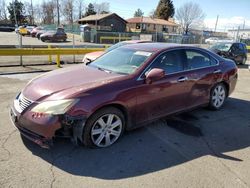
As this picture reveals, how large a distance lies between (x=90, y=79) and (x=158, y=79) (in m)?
1.15

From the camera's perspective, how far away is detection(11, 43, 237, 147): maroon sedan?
3.33 meters

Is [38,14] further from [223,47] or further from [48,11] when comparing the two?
[223,47]

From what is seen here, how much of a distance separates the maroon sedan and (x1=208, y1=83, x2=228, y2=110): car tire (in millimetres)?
183

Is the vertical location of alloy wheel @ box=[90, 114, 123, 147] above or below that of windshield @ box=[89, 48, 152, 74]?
below

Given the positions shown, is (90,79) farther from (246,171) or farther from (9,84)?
(9,84)

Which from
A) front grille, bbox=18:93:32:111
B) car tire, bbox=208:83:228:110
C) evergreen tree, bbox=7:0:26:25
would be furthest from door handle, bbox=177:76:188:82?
evergreen tree, bbox=7:0:26:25

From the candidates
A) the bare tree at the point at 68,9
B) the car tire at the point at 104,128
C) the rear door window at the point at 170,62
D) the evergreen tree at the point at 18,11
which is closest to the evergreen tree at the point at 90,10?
the bare tree at the point at 68,9

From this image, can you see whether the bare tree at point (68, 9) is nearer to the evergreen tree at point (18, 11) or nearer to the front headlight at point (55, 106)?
the evergreen tree at point (18, 11)

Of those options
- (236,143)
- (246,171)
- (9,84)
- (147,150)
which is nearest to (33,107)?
(147,150)

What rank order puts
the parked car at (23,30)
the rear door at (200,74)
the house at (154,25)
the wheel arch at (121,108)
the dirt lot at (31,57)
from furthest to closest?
1. the house at (154,25)
2. the parked car at (23,30)
3. the dirt lot at (31,57)
4. the rear door at (200,74)
5. the wheel arch at (121,108)

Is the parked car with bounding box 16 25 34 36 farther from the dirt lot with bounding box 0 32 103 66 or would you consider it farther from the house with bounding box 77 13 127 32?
the house with bounding box 77 13 127 32

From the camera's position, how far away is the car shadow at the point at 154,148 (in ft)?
10.8

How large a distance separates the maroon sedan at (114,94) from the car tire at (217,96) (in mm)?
183

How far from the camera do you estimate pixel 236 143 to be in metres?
4.16
